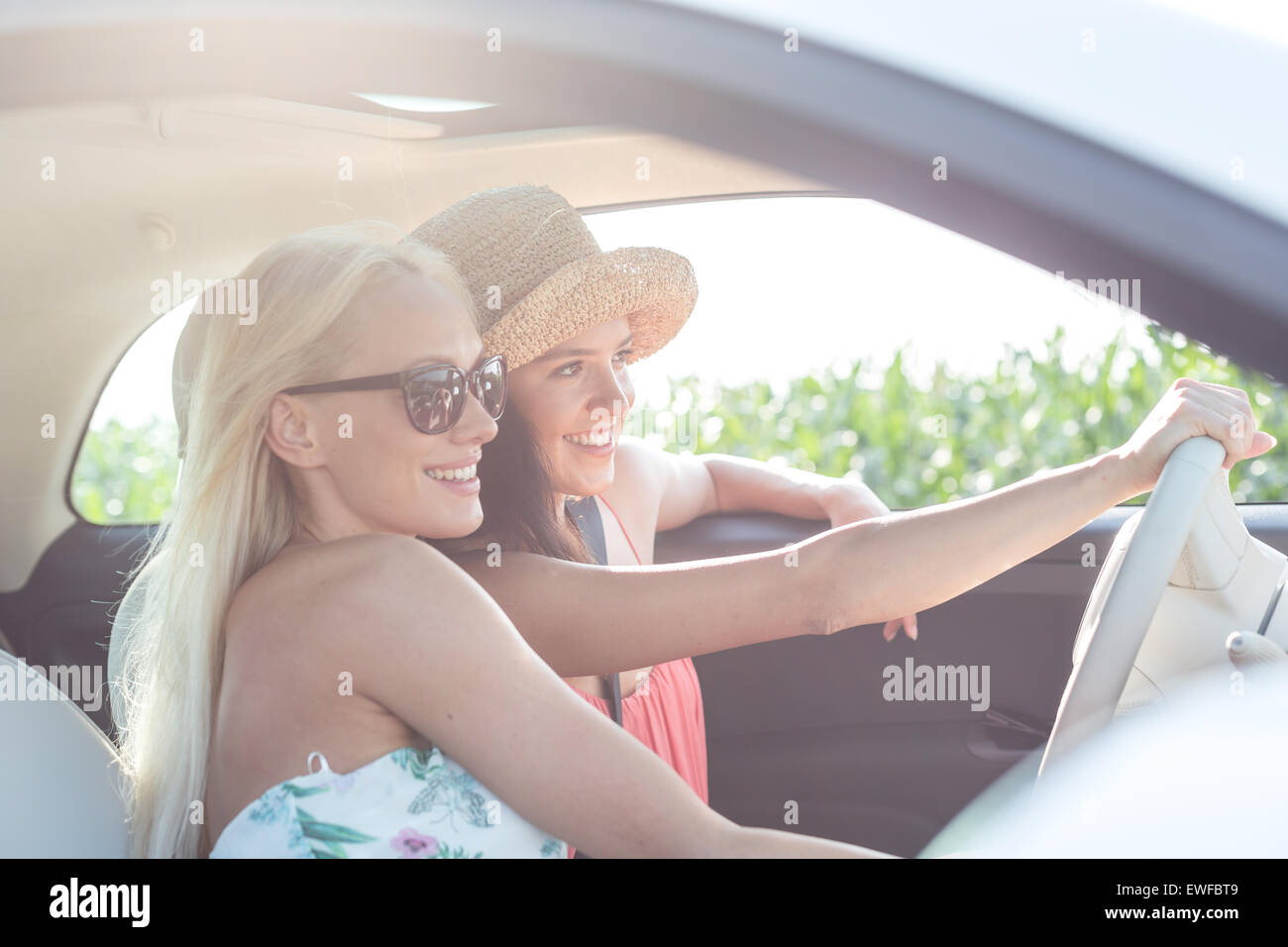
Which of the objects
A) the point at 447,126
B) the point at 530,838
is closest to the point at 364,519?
the point at 530,838

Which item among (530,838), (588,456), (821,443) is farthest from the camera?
(821,443)

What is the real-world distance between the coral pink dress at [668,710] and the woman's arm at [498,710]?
595 millimetres

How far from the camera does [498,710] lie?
3.55ft

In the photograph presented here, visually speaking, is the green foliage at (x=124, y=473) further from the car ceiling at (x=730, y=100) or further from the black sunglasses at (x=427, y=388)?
the car ceiling at (x=730, y=100)

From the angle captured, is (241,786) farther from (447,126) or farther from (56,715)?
(447,126)

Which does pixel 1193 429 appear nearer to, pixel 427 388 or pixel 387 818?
pixel 427 388

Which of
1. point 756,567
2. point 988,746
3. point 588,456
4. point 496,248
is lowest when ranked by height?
point 988,746

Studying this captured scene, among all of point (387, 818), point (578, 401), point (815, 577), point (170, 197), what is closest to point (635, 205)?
point (578, 401)

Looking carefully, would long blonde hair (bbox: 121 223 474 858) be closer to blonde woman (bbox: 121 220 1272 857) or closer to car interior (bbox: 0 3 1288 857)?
blonde woman (bbox: 121 220 1272 857)

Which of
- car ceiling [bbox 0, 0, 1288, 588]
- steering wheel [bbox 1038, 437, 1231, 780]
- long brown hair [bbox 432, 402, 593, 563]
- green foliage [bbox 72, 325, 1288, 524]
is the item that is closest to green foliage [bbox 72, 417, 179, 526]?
long brown hair [bbox 432, 402, 593, 563]

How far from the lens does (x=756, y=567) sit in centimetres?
148

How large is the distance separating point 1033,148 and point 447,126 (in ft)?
3.88

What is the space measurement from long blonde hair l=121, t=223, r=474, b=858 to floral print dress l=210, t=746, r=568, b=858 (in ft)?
0.50

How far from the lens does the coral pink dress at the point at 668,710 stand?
5.84 feet
